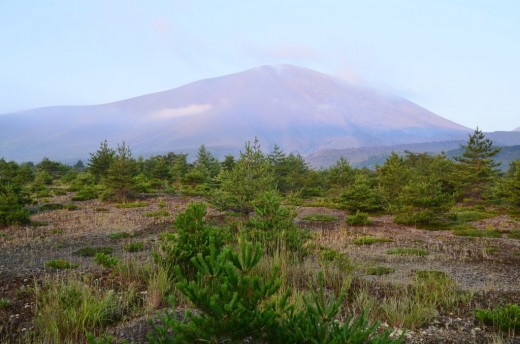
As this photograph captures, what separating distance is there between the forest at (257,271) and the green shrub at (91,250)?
0.18 ft

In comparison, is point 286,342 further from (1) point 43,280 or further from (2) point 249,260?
(1) point 43,280

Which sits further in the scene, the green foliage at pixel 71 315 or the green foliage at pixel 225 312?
the green foliage at pixel 71 315

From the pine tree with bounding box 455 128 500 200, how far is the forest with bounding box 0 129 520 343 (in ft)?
21.3

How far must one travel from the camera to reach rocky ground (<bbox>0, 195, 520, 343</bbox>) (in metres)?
5.51

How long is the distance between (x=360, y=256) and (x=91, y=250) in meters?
7.76

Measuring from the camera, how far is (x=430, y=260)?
10.9 metres

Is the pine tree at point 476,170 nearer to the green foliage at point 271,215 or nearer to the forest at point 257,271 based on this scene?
the forest at point 257,271

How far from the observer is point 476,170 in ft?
102

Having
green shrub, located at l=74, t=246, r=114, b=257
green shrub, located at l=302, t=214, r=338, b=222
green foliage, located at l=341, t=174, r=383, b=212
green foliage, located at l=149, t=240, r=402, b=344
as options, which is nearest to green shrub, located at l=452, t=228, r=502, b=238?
green foliage, located at l=341, t=174, r=383, b=212

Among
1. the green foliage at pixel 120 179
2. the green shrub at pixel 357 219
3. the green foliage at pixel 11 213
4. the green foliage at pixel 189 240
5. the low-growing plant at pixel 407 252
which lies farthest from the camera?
the green foliage at pixel 120 179

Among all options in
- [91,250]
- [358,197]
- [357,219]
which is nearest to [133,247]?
[91,250]

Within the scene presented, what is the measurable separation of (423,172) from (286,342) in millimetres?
36784

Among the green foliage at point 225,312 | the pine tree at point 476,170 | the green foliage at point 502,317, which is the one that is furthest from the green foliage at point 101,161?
the green foliage at point 225,312

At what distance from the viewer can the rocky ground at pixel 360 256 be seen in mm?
5508
